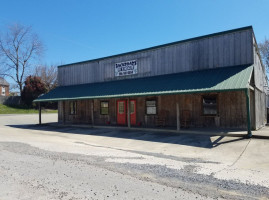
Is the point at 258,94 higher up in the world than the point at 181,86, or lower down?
lower down

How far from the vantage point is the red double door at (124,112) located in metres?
16.4

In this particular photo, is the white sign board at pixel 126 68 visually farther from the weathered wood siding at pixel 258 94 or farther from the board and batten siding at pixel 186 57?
the weathered wood siding at pixel 258 94

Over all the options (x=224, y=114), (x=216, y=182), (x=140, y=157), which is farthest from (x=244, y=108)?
(x=216, y=182)

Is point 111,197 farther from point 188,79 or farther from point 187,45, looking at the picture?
point 187,45

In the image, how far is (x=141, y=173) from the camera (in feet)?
18.1

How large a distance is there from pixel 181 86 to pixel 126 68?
6479 millimetres

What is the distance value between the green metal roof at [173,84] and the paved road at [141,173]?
3161 mm

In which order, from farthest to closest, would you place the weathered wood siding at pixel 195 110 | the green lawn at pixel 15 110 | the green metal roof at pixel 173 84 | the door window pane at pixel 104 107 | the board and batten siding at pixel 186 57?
the green lawn at pixel 15 110 → the door window pane at pixel 104 107 → the board and batten siding at pixel 186 57 → the weathered wood siding at pixel 195 110 → the green metal roof at pixel 173 84

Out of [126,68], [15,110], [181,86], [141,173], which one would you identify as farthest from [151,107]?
[15,110]

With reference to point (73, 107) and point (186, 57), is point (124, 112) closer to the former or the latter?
point (73, 107)

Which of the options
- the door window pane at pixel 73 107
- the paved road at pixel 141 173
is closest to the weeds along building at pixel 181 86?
the door window pane at pixel 73 107

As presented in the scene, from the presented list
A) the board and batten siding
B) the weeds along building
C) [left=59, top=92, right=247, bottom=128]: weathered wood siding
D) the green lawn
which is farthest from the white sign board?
the green lawn

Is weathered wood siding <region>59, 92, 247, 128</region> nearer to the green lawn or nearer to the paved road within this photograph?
the paved road

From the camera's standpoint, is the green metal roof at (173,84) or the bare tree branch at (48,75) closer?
the green metal roof at (173,84)
